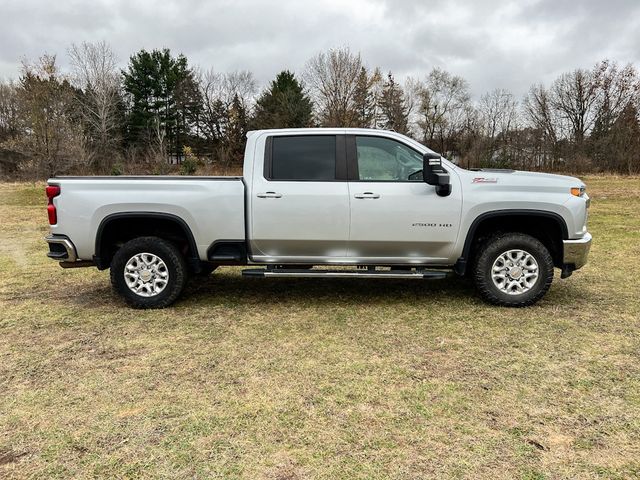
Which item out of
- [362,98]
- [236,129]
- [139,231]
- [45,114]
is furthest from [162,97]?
[139,231]

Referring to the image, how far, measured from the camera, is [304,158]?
207 inches

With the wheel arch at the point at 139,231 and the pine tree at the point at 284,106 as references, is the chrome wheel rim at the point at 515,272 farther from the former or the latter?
the pine tree at the point at 284,106

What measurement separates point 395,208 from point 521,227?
1.53 m

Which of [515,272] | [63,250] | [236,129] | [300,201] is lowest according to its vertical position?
[515,272]

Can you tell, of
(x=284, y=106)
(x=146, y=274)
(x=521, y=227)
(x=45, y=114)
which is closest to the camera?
(x=146, y=274)

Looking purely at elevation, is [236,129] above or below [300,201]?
above

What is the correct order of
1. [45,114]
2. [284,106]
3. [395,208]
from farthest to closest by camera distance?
1. [284,106]
2. [45,114]
3. [395,208]

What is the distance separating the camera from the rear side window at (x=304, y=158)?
5.19 meters

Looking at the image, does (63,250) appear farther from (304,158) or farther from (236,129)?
(236,129)

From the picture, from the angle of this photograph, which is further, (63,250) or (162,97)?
(162,97)

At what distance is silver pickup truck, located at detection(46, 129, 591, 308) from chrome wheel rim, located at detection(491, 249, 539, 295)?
11mm

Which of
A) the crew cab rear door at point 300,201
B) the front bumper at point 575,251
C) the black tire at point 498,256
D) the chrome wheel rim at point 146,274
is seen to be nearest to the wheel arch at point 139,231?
the chrome wheel rim at point 146,274

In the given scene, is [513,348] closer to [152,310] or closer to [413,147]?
[413,147]

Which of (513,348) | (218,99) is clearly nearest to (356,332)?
(513,348)
